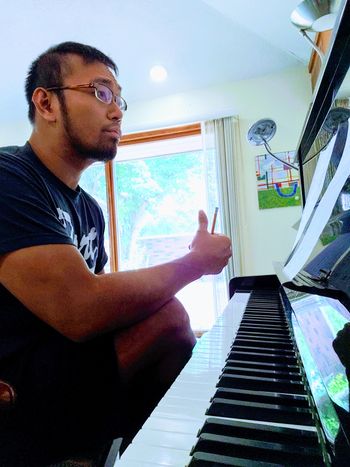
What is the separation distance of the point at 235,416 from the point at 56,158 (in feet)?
2.51

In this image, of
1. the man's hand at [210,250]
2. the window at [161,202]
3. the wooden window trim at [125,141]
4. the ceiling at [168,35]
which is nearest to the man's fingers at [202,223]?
the man's hand at [210,250]

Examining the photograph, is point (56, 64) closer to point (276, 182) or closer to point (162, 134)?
point (276, 182)

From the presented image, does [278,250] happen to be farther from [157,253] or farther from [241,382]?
[241,382]

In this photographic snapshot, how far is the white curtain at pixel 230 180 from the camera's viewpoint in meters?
2.89

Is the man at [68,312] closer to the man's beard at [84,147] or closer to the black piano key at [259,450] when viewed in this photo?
the man's beard at [84,147]

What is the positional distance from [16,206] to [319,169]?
0.82m

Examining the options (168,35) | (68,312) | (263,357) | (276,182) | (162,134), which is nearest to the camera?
(263,357)

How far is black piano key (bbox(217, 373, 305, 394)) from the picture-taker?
0.42 metres

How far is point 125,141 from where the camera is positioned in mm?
3383

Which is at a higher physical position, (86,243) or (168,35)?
(168,35)

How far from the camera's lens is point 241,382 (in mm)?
448

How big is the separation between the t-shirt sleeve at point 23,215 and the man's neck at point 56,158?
0.54 feet

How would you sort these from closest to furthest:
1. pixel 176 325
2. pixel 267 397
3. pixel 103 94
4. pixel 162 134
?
pixel 267 397 < pixel 176 325 < pixel 103 94 < pixel 162 134

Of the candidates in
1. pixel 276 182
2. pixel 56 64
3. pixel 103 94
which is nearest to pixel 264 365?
pixel 103 94
